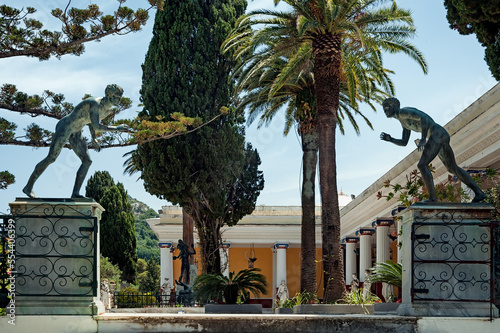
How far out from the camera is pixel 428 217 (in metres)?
7.75

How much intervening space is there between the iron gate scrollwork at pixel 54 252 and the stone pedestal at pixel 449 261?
3573 mm

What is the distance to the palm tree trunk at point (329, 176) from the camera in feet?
57.5

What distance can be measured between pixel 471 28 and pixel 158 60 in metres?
12.6

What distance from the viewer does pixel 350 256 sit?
33.8 metres

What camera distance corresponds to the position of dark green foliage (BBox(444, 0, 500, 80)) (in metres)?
11.5

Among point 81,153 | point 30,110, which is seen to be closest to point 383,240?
point 30,110

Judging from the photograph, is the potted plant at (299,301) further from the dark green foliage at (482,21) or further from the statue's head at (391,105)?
the statue's head at (391,105)

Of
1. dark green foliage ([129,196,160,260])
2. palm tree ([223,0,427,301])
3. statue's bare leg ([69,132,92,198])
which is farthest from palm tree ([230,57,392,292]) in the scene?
dark green foliage ([129,196,160,260])

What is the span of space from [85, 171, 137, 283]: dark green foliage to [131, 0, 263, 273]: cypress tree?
1608 cm

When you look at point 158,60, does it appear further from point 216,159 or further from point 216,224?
point 216,224

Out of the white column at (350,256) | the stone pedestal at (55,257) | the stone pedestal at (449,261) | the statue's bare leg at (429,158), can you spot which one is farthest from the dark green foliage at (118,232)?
the stone pedestal at (449,261)

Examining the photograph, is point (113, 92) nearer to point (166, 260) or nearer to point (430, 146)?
point (430, 146)

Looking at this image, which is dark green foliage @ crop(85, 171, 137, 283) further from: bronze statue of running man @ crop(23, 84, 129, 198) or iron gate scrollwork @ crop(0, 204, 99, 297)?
iron gate scrollwork @ crop(0, 204, 99, 297)

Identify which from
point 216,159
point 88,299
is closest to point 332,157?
point 216,159
